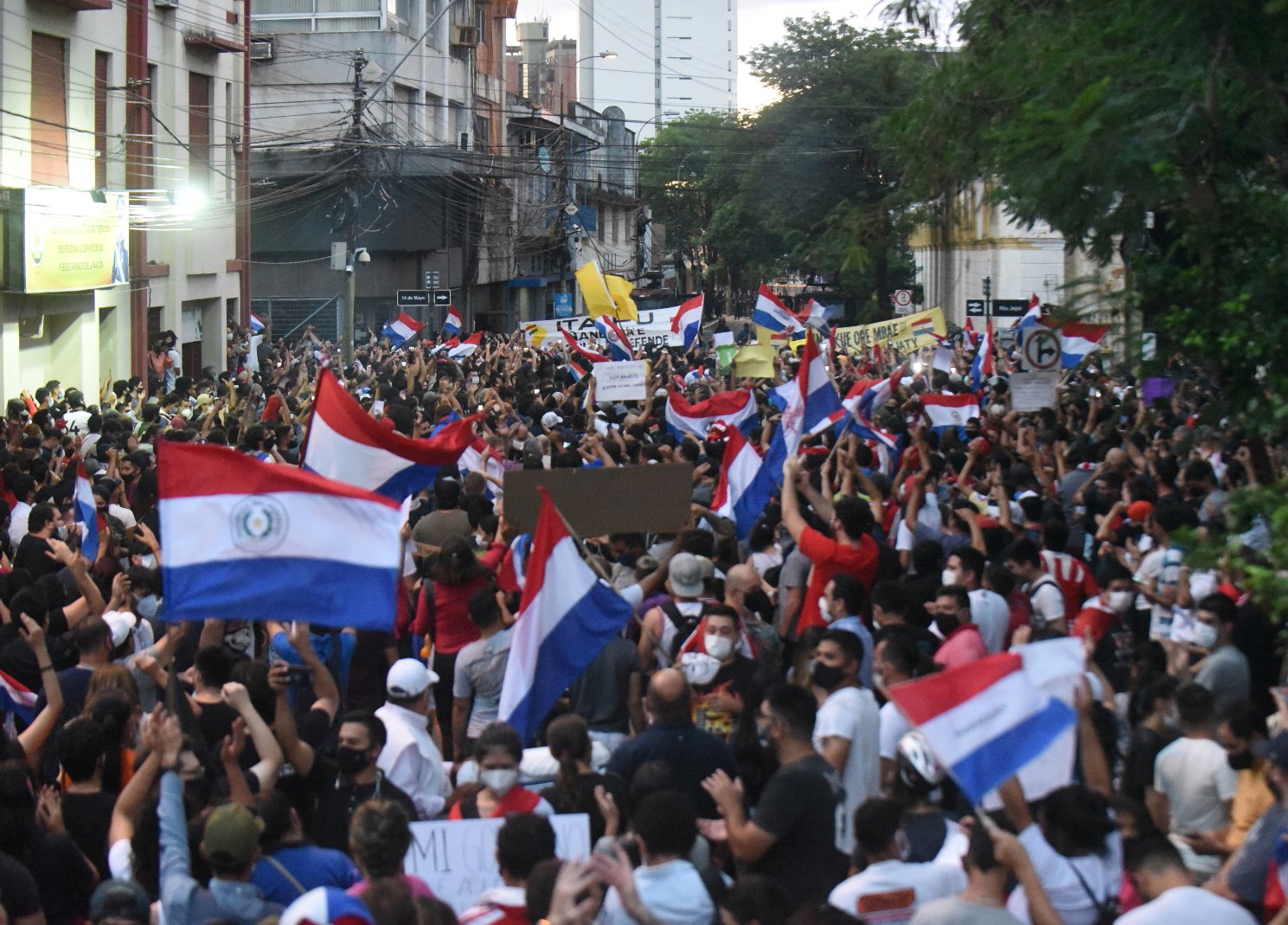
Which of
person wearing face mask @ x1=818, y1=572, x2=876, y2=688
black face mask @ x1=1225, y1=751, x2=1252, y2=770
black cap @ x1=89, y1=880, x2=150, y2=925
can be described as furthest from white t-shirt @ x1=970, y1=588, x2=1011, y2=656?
black cap @ x1=89, y1=880, x2=150, y2=925

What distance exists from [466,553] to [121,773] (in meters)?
2.49

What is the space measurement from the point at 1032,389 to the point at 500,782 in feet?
36.9

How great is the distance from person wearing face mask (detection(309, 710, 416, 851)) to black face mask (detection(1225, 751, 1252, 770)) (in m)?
2.81

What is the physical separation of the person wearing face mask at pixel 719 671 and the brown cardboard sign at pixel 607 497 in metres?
1.44

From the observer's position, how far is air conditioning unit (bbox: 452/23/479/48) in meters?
52.0

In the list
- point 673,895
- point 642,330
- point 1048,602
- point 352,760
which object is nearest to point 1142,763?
point 1048,602

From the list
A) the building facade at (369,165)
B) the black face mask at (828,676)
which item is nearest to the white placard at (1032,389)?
the black face mask at (828,676)

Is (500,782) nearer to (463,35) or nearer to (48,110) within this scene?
(48,110)

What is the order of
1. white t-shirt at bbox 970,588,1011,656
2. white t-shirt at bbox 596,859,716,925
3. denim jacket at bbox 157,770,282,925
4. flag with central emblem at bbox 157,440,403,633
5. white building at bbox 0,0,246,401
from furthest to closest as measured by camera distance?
white building at bbox 0,0,246,401
white t-shirt at bbox 970,588,1011,656
flag with central emblem at bbox 157,440,403,633
denim jacket at bbox 157,770,282,925
white t-shirt at bbox 596,859,716,925

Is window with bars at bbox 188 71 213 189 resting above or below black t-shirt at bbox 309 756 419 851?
above

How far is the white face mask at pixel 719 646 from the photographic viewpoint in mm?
6820

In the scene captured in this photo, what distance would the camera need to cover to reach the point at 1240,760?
5.66m

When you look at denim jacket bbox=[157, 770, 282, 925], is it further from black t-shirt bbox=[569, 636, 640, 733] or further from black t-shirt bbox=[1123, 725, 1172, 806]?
black t-shirt bbox=[1123, 725, 1172, 806]

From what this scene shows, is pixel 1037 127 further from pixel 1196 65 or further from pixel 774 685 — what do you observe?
pixel 774 685
